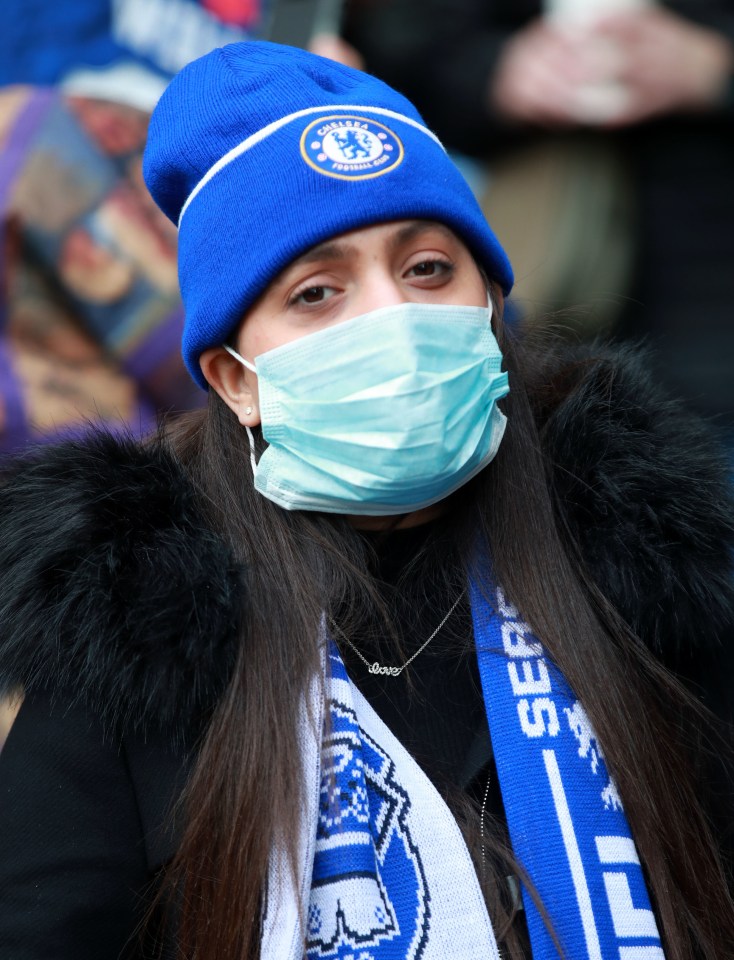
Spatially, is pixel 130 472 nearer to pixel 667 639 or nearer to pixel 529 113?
pixel 667 639

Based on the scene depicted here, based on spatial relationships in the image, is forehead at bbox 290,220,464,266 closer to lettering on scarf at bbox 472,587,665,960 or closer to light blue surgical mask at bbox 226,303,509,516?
light blue surgical mask at bbox 226,303,509,516

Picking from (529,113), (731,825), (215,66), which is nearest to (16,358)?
(215,66)

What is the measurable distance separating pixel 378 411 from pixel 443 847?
709 mm

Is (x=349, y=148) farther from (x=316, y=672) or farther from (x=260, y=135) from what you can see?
(x=316, y=672)

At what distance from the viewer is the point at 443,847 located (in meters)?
1.88

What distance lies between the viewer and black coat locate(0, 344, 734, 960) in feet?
6.08

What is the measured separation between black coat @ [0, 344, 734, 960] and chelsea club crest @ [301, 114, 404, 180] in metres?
0.60

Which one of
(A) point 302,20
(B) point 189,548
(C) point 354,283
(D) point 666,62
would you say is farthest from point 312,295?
(A) point 302,20

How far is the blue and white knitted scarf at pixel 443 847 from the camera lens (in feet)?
5.91

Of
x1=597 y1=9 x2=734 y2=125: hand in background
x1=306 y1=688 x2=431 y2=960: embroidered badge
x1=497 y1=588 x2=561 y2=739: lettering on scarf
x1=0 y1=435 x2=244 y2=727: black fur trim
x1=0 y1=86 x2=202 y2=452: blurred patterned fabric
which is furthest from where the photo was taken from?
x1=0 y1=86 x2=202 y2=452: blurred patterned fabric

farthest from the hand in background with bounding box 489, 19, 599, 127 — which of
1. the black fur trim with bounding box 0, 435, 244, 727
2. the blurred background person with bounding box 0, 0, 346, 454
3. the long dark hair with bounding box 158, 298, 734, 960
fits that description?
the black fur trim with bounding box 0, 435, 244, 727

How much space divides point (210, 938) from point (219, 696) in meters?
0.36

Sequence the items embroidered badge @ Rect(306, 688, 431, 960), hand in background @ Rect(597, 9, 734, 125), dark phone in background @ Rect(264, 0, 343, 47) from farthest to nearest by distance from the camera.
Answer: dark phone in background @ Rect(264, 0, 343, 47) → hand in background @ Rect(597, 9, 734, 125) → embroidered badge @ Rect(306, 688, 431, 960)

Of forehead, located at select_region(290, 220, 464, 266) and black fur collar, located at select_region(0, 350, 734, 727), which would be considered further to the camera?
forehead, located at select_region(290, 220, 464, 266)
